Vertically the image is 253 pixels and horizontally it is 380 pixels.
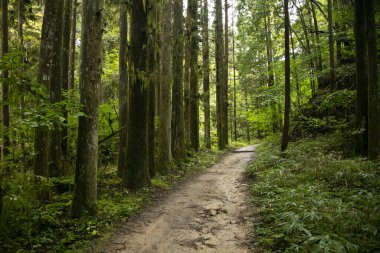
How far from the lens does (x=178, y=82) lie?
1416 centimetres

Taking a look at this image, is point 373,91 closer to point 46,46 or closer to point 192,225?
point 192,225

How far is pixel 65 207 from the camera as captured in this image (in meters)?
6.94

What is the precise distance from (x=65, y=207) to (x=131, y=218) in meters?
1.71

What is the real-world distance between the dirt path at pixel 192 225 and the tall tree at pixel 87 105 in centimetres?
123

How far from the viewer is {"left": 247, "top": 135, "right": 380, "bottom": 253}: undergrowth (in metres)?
4.36

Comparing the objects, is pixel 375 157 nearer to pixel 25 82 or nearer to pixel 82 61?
pixel 82 61

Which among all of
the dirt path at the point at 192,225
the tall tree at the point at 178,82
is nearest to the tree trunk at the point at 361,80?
the dirt path at the point at 192,225

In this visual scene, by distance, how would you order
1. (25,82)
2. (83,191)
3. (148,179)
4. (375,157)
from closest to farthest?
(25,82) → (83,191) → (375,157) → (148,179)

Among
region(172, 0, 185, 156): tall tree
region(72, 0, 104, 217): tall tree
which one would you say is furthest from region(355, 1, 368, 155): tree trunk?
region(72, 0, 104, 217): tall tree

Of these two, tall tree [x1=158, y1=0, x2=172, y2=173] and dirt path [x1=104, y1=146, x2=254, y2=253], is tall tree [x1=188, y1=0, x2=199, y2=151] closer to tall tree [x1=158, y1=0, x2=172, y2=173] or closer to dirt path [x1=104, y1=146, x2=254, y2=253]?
tall tree [x1=158, y1=0, x2=172, y2=173]

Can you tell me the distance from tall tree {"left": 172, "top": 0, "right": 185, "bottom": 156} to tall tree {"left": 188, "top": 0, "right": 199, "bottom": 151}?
1.61m

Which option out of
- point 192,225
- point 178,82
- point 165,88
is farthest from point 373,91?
point 178,82

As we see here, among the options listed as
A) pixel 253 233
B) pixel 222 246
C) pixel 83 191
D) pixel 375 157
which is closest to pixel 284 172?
pixel 375 157

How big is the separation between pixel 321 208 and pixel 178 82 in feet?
32.6
